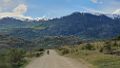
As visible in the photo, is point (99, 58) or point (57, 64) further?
point (99, 58)

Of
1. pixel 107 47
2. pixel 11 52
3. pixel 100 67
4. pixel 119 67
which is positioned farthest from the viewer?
pixel 107 47

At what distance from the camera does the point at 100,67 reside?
158ft

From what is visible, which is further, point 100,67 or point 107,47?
point 107,47

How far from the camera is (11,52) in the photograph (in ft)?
253

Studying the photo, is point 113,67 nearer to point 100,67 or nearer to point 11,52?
point 100,67

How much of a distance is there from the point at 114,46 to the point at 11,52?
37.4 metres

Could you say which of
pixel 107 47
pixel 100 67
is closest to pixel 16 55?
pixel 107 47

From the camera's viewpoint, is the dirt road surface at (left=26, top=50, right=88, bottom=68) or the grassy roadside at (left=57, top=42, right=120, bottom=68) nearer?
the grassy roadside at (left=57, top=42, right=120, bottom=68)

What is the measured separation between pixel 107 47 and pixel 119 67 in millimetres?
56744

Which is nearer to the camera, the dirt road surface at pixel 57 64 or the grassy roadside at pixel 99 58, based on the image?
the grassy roadside at pixel 99 58

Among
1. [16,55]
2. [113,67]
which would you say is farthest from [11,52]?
[113,67]

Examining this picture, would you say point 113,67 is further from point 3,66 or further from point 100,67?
point 3,66

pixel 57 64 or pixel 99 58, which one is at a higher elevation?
pixel 99 58

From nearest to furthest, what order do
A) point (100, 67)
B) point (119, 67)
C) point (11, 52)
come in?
point (119, 67), point (100, 67), point (11, 52)
